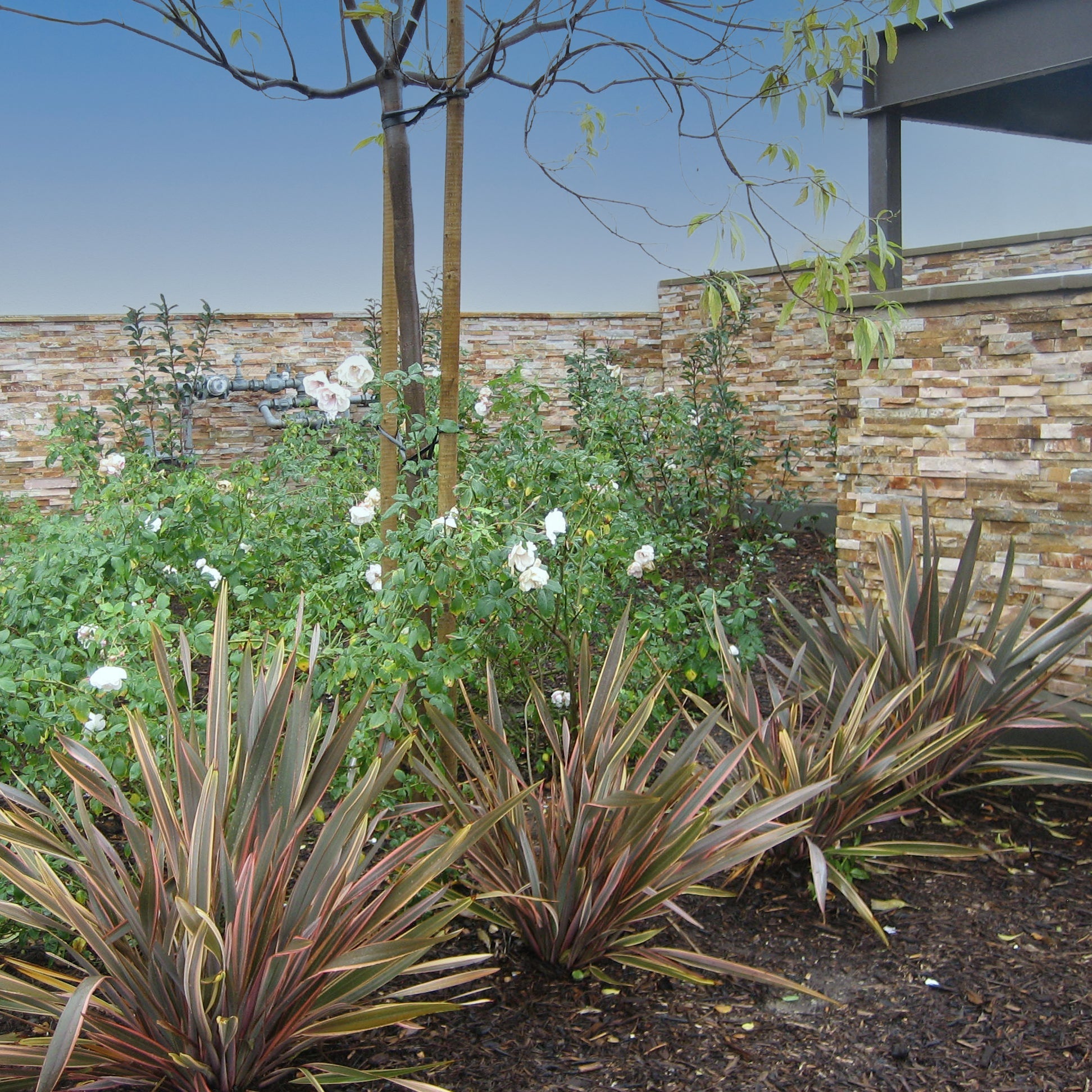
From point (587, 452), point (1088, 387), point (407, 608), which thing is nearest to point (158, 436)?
point (587, 452)

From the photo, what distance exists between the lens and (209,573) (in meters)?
2.71

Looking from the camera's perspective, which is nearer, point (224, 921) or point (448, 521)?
point (224, 921)

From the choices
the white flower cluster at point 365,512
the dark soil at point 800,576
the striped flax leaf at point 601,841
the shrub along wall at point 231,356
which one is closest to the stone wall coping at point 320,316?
the shrub along wall at point 231,356

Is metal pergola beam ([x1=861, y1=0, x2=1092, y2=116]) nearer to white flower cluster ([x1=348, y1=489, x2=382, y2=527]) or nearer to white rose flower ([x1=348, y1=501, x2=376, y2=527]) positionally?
white flower cluster ([x1=348, y1=489, x2=382, y2=527])

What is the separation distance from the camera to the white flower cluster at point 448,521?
2.26 m

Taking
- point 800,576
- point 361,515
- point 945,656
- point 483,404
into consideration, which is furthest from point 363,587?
point 800,576

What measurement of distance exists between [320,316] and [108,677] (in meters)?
7.03

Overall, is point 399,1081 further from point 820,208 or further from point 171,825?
point 820,208

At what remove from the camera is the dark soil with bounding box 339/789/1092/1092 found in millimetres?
1690

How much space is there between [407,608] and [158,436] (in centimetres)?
650

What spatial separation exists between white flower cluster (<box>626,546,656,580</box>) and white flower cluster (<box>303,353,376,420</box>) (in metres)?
0.92

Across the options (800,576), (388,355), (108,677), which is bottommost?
(800,576)

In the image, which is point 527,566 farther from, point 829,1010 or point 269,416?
point 269,416

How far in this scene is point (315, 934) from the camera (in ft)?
5.14
